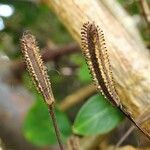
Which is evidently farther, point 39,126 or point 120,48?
point 39,126

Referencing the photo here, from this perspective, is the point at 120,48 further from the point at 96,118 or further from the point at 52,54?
the point at 52,54

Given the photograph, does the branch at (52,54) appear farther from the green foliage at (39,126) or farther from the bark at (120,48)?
the bark at (120,48)

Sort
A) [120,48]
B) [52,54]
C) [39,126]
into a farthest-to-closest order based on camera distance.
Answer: [52,54] < [39,126] < [120,48]

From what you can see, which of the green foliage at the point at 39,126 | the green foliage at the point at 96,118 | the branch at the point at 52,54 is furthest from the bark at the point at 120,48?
the branch at the point at 52,54

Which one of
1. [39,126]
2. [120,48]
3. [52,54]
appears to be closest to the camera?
[120,48]

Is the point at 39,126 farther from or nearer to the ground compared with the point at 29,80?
nearer to the ground

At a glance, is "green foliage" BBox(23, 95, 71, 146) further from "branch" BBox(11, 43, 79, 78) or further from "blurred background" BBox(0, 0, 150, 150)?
"branch" BBox(11, 43, 79, 78)

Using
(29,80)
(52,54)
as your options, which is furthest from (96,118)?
(52,54)
